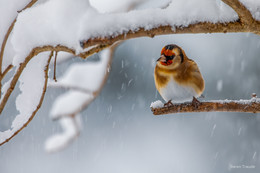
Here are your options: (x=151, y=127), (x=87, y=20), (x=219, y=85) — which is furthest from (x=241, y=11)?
(x=151, y=127)

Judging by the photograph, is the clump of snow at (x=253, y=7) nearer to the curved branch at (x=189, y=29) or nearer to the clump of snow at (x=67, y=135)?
the curved branch at (x=189, y=29)

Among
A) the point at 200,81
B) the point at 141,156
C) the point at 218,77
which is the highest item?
the point at 218,77

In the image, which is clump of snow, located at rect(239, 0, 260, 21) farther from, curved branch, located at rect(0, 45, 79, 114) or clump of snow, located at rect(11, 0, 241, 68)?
curved branch, located at rect(0, 45, 79, 114)

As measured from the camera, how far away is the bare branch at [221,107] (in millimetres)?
1515

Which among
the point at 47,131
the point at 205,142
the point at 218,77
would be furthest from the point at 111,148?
the point at 218,77

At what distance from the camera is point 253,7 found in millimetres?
1163

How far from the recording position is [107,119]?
254 inches

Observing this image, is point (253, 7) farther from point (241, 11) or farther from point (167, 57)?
point (167, 57)

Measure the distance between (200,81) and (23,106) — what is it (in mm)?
1227

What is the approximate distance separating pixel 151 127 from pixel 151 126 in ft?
0.06

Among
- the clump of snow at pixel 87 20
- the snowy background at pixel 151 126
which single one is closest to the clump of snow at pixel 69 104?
the snowy background at pixel 151 126

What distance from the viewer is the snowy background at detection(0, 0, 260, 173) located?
5570 mm

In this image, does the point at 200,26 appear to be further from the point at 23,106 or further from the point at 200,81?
the point at 200,81

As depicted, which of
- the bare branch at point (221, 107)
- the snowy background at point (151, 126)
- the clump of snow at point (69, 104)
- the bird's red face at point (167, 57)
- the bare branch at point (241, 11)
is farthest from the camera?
the snowy background at point (151, 126)
